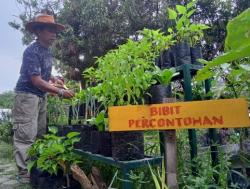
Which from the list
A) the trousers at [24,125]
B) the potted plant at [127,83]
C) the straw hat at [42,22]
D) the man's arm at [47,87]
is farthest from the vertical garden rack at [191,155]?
the straw hat at [42,22]

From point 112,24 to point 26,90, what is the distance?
7.64 meters

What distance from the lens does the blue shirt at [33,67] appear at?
310 cm

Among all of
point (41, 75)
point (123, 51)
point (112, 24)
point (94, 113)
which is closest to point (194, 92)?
point (123, 51)

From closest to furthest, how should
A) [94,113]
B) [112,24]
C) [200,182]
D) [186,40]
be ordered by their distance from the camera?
1. [200,182]
2. [186,40]
3. [94,113]
4. [112,24]

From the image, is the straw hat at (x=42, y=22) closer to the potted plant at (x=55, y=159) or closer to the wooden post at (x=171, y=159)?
the potted plant at (x=55, y=159)

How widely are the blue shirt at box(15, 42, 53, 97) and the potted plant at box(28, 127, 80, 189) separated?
834mm

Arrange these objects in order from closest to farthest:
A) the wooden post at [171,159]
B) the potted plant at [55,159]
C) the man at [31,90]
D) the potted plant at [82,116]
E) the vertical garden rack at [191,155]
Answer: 1. the wooden post at [171,159]
2. the vertical garden rack at [191,155]
3. the potted plant at [82,116]
4. the potted plant at [55,159]
5. the man at [31,90]

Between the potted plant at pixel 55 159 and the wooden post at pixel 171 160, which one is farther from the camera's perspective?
the potted plant at pixel 55 159

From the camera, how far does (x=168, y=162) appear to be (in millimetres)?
1353

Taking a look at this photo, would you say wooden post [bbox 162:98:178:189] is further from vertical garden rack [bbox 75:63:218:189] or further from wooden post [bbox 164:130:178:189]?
vertical garden rack [bbox 75:63:218:189]

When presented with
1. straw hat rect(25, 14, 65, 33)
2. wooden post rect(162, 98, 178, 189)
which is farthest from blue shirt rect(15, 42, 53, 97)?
wooden post rect(162, 98, 178, 189)

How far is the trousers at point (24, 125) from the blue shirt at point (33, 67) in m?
0.07

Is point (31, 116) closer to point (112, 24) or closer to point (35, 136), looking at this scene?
point (35, 136)

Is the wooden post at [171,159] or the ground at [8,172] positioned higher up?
the wooden post at [171,159]
